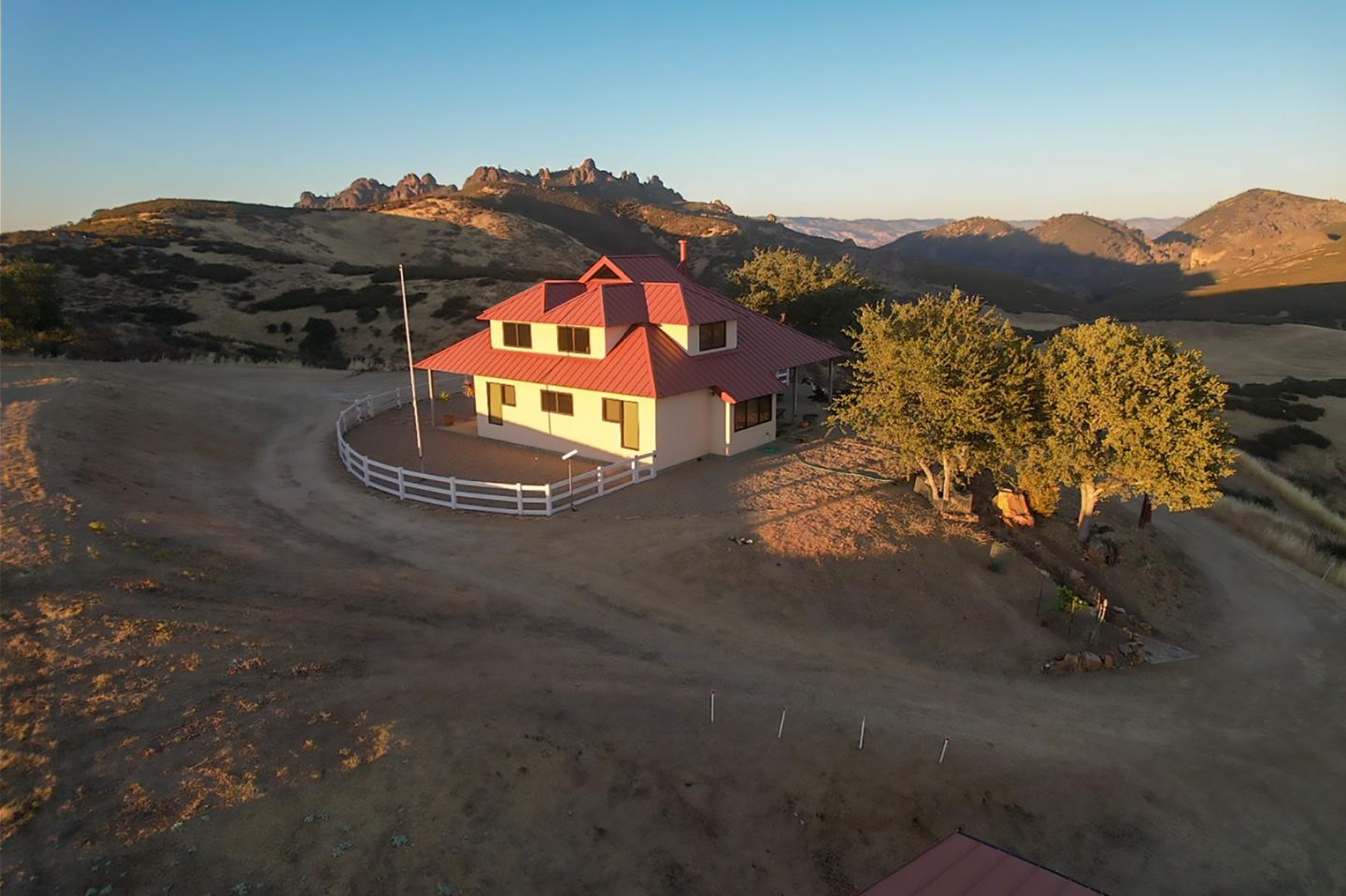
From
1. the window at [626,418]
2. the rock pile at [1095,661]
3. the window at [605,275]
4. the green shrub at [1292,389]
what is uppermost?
the window at [605,275]

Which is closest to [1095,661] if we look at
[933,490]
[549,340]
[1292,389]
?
[933,490]

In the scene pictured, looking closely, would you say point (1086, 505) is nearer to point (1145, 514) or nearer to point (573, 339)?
point (1145, 514)

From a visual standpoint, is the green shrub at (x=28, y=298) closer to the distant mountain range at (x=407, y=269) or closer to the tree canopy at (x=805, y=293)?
the distant mountain range at (x=407, y=269)

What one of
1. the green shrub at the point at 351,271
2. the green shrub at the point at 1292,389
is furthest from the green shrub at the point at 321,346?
the green shrub at the point at 1292,389

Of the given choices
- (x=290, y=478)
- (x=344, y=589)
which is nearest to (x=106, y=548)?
(x=344, y=589)

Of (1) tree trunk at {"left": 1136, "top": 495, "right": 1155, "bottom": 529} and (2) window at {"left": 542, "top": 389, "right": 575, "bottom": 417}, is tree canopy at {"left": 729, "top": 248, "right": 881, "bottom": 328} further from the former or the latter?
(1) tree trunk at {"left": 1136, "top": 495, "right": 1155, "bottom": 529}

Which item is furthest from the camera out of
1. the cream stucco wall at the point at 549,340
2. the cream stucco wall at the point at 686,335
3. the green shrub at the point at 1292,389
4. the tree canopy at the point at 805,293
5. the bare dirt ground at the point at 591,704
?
the green shrub at the point at 1292,389

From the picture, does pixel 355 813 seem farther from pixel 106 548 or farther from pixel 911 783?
pixel 106 548
